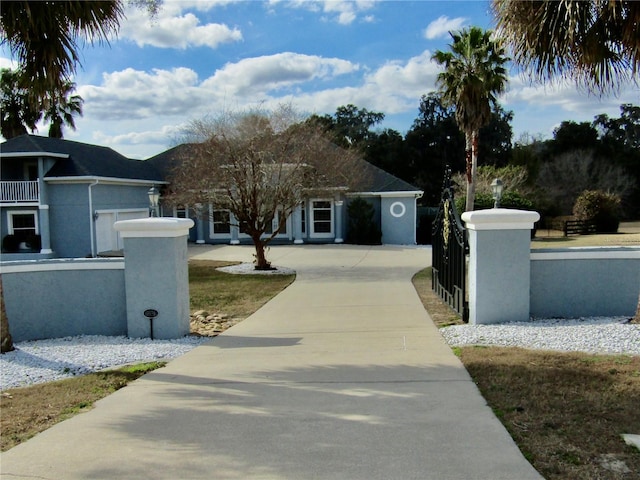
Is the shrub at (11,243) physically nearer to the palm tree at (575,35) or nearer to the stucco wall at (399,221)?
the stucco wall at (399,221)

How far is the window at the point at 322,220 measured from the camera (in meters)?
29.9

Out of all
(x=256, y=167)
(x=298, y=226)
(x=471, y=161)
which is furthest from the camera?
(x=298, y=226)

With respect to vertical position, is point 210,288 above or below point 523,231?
below

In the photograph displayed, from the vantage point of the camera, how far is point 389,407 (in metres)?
4.84

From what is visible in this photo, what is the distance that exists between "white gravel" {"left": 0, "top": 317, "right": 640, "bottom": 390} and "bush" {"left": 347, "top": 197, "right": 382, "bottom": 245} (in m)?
20.3

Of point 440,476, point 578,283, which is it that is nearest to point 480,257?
point 578,283

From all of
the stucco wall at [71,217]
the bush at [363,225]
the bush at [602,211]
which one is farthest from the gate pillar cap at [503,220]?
the bush at [602,211]

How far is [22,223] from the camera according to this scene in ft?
82.9

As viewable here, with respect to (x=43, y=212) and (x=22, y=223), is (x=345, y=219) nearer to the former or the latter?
(x=43, y=212)

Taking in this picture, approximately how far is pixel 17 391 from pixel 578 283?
322 inches

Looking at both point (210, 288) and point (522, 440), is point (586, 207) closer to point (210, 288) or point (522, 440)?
point (210, 288)

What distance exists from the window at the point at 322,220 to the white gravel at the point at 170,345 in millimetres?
21735

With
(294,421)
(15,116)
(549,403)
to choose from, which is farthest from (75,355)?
(15,116)

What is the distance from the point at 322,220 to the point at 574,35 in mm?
23051
